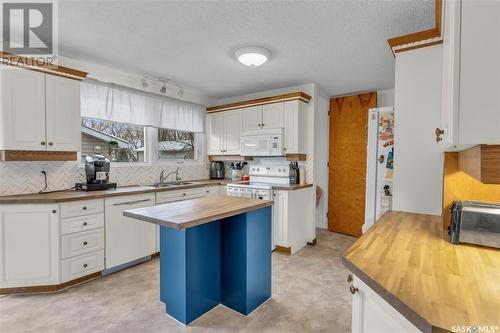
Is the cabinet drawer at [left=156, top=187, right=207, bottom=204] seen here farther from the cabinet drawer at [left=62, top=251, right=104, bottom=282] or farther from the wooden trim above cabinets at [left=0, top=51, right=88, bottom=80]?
the wooden trim above cabinets at [left=0, top=51, right=88, bottom=80]

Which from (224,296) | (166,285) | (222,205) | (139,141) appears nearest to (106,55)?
(139,141)

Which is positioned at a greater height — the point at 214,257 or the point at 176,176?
the point at 176,176

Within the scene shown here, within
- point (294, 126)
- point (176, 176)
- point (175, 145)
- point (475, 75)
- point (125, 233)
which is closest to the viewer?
point (475, 75)

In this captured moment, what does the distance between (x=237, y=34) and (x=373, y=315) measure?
2.26 meters

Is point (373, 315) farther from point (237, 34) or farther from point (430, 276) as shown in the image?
point (237, 34)

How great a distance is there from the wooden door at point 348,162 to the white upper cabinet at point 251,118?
4.64 ft

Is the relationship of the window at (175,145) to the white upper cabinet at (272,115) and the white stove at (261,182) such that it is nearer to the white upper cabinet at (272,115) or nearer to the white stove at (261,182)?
the white stove at (261,182)

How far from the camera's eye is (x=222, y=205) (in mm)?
2135

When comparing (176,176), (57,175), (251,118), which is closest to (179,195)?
(176,176)

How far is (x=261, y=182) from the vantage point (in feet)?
13.2

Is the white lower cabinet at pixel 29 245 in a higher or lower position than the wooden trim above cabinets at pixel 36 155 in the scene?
lower

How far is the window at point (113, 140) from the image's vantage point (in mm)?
3246

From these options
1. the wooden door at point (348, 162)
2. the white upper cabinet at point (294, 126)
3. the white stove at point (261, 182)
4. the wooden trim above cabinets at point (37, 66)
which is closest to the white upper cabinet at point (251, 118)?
the white upper cabinet at point (294, 126)

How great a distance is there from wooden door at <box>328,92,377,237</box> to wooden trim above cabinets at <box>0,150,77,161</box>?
383 centimetres
